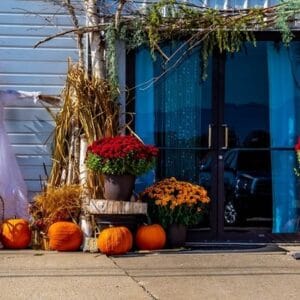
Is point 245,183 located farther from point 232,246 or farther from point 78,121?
point 78,121

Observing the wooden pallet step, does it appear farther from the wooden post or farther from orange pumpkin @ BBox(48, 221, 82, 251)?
the wooden post

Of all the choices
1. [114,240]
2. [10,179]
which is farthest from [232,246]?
[10,179]

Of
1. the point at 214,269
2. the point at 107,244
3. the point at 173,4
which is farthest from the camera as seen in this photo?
the point at 173,4

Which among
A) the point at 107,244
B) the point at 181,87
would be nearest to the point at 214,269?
the point at 107,244

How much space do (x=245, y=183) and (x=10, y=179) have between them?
294 cm

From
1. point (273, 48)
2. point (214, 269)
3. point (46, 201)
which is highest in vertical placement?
point (273, 48)

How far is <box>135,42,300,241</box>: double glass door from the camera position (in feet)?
31.3

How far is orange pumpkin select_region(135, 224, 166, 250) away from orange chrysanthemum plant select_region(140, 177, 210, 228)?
0.45ft

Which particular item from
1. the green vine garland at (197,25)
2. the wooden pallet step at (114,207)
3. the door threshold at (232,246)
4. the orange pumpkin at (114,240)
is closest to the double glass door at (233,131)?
the door threshold at (232,246)

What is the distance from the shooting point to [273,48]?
9.68 m

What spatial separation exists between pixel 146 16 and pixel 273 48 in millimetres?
1719

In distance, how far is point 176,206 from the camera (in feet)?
28.7

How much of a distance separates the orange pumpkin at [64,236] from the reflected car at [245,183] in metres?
1.84

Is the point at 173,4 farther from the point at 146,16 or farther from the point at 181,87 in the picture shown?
the point at 181,87
